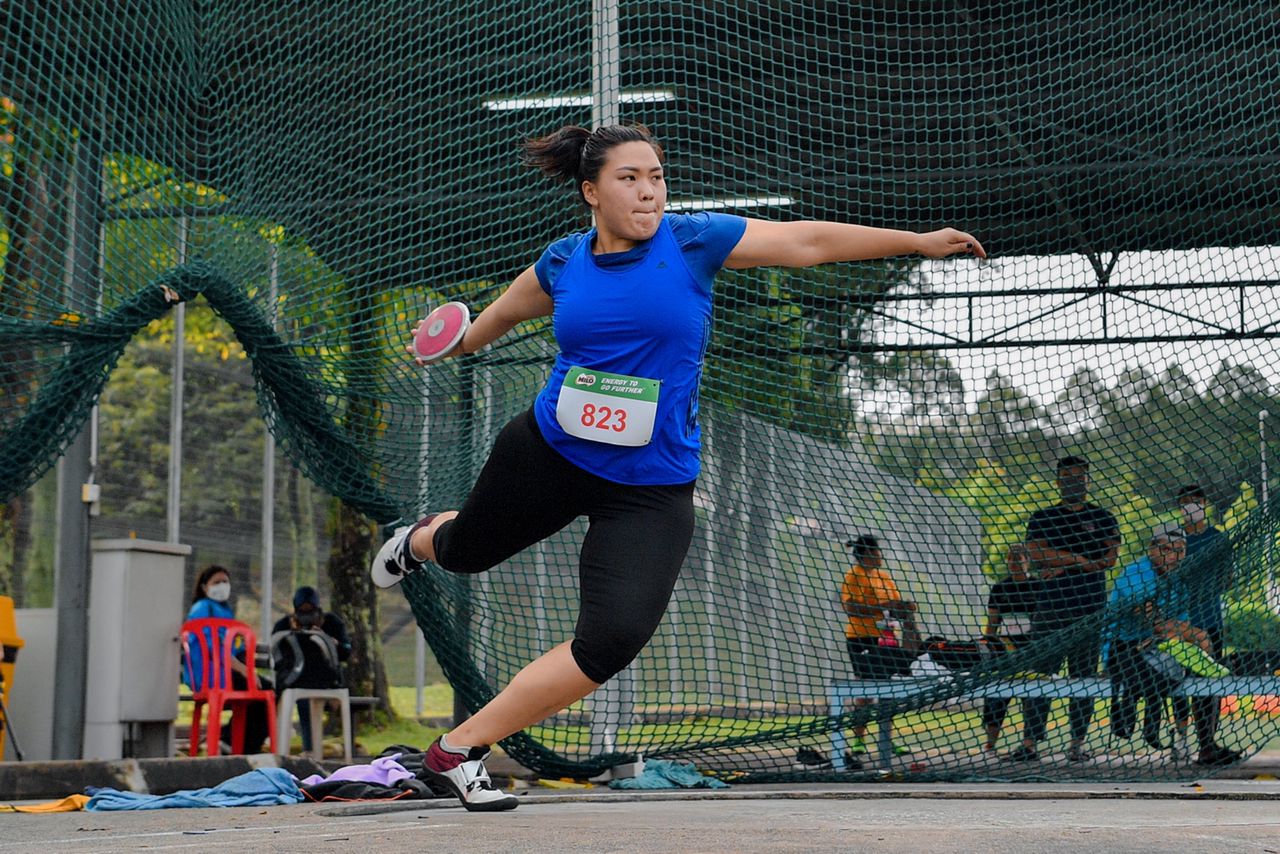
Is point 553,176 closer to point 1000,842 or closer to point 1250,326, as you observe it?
point 1000,842

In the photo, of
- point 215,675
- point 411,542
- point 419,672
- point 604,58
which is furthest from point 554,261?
point 419,672

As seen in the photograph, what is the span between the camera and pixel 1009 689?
6.95m

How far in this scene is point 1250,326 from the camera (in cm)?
1232

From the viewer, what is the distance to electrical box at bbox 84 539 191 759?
8477 mm

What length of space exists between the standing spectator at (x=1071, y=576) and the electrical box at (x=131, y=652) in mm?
4677

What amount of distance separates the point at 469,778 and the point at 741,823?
0.85 m

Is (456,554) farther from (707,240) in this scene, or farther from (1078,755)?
(1078,755)

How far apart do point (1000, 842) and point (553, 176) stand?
216 cm

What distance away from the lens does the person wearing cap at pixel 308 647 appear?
9.70 metres

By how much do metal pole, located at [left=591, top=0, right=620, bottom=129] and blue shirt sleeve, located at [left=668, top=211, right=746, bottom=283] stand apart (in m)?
3.24

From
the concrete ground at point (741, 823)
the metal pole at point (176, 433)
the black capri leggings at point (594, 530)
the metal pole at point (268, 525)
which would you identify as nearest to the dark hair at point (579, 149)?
the black capri leggings at point (594, 530)

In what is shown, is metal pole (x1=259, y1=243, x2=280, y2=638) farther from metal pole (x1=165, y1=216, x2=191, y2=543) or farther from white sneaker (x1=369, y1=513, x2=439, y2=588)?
white sneaker (x1=369, y1=513, x2=439, y2=588)

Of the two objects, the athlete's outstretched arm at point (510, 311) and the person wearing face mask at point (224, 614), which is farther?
the person wearing face mask at point (224, 614)

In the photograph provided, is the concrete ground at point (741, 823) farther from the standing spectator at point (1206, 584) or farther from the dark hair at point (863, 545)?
the dark hair at point (863, 545)
